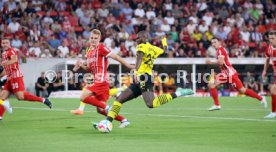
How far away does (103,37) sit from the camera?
34312 mm

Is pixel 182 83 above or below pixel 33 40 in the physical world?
below

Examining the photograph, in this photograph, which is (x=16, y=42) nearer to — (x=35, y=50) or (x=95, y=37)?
(x=35, y=50)

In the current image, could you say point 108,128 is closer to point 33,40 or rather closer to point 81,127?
point 81,127

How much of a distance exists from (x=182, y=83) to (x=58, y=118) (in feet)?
55.7

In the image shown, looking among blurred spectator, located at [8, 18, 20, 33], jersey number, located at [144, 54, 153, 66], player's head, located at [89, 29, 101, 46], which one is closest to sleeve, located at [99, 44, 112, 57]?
player's head, located at [89, 29, 101, 46]

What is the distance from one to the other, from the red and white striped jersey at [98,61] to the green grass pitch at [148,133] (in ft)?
3.96

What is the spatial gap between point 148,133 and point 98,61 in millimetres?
2204

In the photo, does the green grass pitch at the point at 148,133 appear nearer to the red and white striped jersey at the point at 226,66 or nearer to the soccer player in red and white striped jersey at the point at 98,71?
the soccer player in red and white striped jersey at the point at 98,71

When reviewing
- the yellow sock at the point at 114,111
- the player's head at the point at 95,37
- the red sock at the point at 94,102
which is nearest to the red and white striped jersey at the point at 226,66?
the red sock at the point at 94,102

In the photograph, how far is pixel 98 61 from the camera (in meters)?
15.1

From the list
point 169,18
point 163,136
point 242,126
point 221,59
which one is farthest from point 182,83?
point 163,136

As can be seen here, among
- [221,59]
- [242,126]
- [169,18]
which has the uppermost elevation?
[169,18]

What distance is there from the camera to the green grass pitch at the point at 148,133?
11344 millimetres

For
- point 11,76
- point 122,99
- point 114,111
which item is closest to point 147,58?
point 122,99
